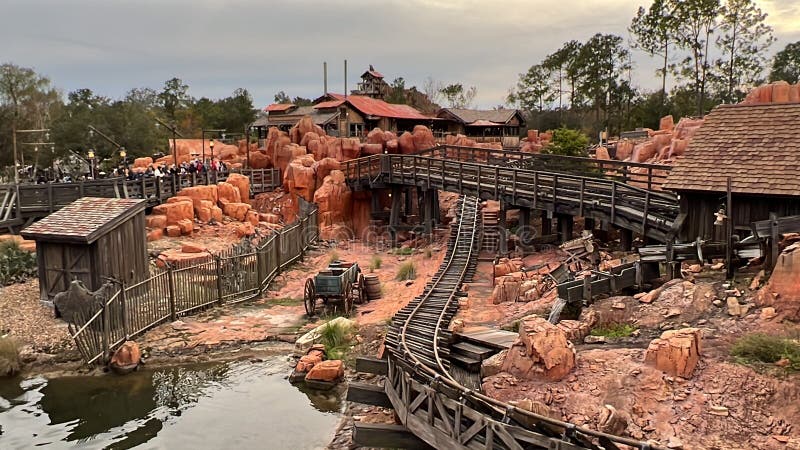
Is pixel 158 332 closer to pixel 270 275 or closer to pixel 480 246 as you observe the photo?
pixel 270 275

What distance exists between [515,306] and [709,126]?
7.38 metres

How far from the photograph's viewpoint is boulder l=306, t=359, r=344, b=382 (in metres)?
13.9

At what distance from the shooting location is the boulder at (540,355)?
10312mm

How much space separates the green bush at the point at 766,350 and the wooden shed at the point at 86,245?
630 inches

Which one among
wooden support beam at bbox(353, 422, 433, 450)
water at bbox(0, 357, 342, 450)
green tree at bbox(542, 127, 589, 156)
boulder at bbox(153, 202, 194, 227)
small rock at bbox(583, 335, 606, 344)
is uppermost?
green tree at bbox(542, 127, 589, 156)

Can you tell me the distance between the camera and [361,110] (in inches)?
1932

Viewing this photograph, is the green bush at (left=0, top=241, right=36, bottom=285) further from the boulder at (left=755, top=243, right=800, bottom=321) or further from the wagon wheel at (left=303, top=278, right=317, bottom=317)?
the boulder at (left=755, top=243, right=800, bottom=321)

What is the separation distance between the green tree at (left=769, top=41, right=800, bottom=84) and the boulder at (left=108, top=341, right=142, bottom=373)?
47192 millimetres

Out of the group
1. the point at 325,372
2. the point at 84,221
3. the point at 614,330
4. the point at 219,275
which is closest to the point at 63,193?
the point at 84,221

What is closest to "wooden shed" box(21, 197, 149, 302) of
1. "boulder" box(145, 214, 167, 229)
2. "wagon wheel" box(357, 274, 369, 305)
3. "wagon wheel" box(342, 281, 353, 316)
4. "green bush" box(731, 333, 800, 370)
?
"wagon wheel" box(342, 281, 353, 316)

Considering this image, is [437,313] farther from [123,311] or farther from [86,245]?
[86,245]

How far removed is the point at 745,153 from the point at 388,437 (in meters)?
11.6

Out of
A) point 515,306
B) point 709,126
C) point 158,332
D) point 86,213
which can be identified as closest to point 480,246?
point 515,306

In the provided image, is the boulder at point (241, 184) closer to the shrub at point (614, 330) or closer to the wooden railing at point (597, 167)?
the wooden railing at point (597, 167)
